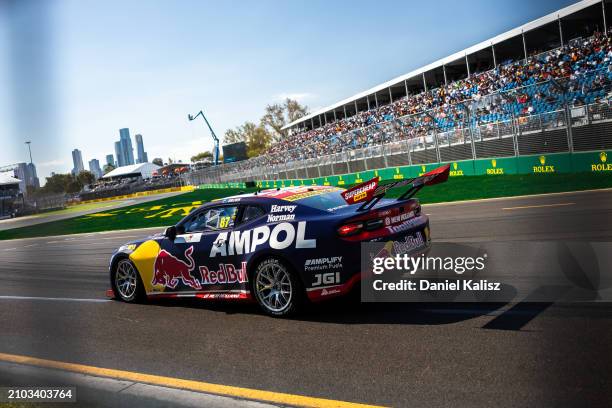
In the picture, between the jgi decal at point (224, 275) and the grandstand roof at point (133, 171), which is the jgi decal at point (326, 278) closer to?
the jgi decal at point (224, 275)

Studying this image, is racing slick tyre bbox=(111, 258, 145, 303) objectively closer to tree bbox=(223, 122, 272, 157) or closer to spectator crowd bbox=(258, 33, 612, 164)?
spectator crowd bbox=(258, 33, 612, 164)

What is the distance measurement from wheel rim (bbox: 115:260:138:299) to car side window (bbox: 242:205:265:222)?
2.18m

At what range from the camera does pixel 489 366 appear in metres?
4.11

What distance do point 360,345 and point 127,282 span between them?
428 centimetres

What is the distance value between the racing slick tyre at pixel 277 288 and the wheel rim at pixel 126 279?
2.39 m

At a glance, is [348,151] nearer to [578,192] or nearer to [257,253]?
[578,192]

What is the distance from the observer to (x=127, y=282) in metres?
8.05

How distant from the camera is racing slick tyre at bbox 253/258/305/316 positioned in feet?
19.7

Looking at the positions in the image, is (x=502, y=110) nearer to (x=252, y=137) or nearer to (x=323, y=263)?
(x=323, y=263)

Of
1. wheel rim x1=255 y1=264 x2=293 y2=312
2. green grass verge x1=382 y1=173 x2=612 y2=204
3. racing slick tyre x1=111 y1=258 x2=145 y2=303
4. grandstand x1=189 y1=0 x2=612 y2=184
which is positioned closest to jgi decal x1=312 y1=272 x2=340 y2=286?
wheel rim x1=255 y1=264 x2=293 y2=312

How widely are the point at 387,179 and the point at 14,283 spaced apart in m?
16.7

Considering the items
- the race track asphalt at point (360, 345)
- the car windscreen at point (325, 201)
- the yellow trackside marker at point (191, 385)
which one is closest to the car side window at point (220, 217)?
the car windscreen at point (325, 201)

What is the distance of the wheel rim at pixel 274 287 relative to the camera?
20.1ft

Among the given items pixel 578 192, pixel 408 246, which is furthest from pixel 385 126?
pixel 408 246
